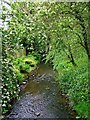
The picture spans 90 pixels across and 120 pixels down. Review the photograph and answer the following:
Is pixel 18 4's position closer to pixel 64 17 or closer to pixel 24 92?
pixel 64 17

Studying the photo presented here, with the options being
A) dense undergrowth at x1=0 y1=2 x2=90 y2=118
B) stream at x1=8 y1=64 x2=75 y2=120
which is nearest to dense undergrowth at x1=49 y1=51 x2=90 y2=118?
dense undergrowth at x1=0 y1=2 x2=90 y2=118

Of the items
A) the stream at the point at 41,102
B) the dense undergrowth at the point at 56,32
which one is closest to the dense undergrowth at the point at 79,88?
the dense undergrowth at the point at 56,32

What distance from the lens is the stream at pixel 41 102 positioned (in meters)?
2.88

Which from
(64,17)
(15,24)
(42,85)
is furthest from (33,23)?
(42,85)

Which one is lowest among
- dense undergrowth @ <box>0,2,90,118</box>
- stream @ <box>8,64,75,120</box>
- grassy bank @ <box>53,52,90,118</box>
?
stream @ <box>8,64,75,120</box>

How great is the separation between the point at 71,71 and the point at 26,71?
199 cm

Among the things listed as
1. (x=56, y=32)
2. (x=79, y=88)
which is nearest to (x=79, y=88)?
(x=79, y=88)

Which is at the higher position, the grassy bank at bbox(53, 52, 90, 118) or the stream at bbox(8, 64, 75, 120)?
the grassy bank at bbox(53, 52, 90, 118)

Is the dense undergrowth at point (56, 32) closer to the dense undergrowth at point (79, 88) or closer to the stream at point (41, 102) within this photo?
the dense undergrowth at point (79, 88)

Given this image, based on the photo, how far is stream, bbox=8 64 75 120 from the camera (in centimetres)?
288

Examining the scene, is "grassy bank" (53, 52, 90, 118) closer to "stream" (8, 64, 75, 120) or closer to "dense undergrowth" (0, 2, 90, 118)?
"dense undergrowth" (0, 2, 90, 118)

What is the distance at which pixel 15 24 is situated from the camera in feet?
9.83

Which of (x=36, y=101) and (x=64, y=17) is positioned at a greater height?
(x=64, y=17)

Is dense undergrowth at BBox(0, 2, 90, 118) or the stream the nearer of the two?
dense undergrowth at BBox(0, 2, 90, 118)
